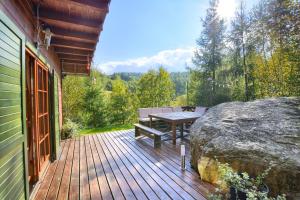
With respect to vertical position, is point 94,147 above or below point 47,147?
below

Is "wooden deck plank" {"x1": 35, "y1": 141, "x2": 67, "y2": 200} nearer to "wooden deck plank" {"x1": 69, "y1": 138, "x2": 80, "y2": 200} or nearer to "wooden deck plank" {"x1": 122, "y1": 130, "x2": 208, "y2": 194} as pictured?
"wooden deck plank" {"x1": 69, "y1": 138, "x2": 80, "y2": 200}

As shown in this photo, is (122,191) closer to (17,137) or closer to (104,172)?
(104,172)

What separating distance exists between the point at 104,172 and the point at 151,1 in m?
7.62

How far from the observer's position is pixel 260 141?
7.81 feet

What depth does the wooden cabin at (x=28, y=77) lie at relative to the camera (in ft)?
4.75

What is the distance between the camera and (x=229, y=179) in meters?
1.86

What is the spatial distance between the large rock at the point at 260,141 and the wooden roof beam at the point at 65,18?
237 centimetres

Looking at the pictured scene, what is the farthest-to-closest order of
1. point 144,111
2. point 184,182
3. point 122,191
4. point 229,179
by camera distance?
point 144,111
point 184,182
point 122,191
point 229,179

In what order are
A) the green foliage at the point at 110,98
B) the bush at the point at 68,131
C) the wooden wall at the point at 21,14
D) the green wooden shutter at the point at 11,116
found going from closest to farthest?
the green wooden shutter at the point at 11,116 → the wooden wall at the point at 21,14 → the bush at the point at 68,131 → the green foliage at the point at 110,98

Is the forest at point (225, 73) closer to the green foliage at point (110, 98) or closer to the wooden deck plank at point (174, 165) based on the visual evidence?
the green foliage at point (110, 98)

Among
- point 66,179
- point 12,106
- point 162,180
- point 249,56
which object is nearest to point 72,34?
point 12,106

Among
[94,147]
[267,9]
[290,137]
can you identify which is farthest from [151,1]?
[290,137]

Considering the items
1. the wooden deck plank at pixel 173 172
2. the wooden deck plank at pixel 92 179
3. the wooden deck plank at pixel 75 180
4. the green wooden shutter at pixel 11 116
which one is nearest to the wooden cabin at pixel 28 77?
the green wooden shutter at pixel 11 116

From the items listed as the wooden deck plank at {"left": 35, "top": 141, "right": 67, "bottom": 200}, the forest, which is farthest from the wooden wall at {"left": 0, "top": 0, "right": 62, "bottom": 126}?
the forest
